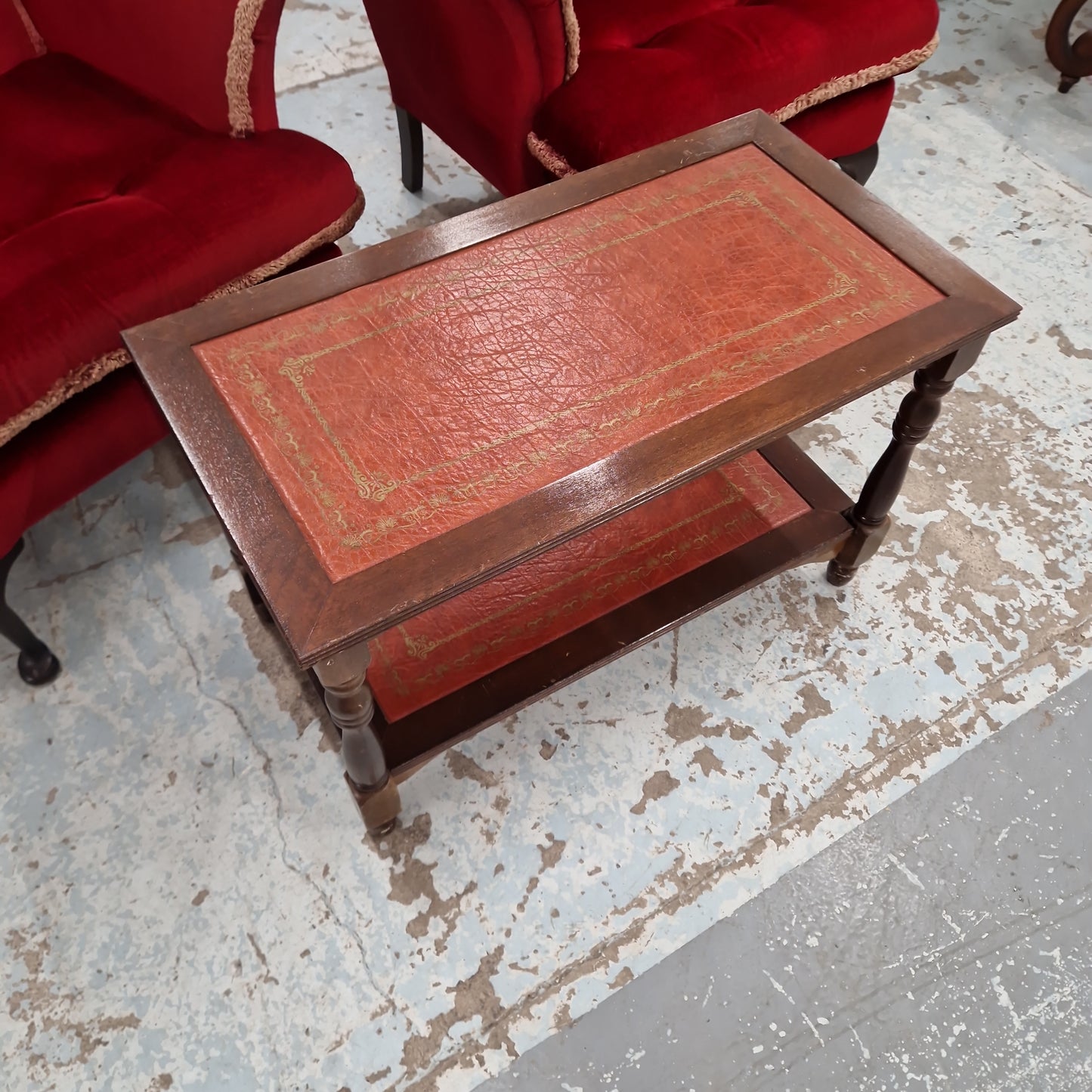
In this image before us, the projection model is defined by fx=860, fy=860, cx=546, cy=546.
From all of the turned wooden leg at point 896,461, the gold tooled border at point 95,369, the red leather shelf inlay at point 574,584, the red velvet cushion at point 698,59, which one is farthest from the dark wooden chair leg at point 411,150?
the turned wooden leg at point 896,461

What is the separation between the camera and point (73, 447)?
3.81 ft

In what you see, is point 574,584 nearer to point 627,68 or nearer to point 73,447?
point 73,447

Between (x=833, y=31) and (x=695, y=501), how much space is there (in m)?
0.90

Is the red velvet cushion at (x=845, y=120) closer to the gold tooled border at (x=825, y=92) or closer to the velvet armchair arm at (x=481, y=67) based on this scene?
the gold tooled border at (x=825, y=92)

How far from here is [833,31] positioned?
1496 mm

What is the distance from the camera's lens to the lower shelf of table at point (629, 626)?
1.05 meters

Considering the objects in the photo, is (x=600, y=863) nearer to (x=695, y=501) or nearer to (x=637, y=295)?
(x=695, y=501)

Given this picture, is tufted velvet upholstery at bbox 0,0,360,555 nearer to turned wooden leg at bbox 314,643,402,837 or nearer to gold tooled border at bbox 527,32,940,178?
gold tooled border at bbox 527,32,940,178

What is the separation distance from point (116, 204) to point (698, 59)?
955mm

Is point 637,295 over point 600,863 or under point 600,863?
over

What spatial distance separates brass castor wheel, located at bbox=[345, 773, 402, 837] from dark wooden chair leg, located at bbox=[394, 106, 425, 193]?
140cm

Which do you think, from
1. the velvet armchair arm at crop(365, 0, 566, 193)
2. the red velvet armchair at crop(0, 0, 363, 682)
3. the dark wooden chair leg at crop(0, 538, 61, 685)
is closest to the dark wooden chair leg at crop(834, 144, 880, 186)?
the velvet armchair arm at crop(365, 0, 566, 193)

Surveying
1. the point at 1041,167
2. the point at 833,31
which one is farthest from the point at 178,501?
the point at 1041,167

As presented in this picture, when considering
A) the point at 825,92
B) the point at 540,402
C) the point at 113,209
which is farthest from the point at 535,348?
the point at 825,92
